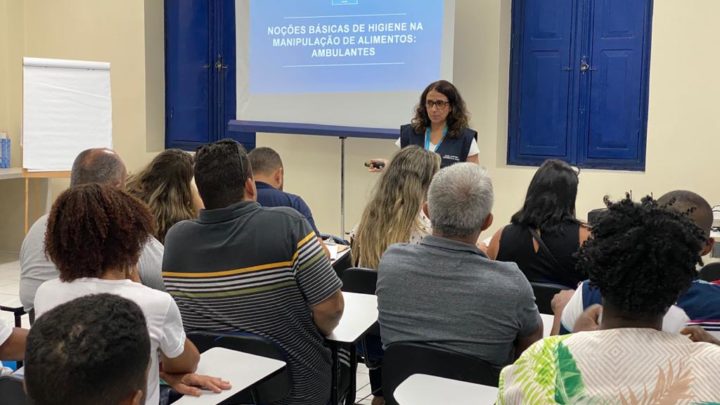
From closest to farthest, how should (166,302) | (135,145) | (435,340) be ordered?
(166,302) → (435,340) → (135,145)

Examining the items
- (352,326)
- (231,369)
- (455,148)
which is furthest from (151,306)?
(455,148)

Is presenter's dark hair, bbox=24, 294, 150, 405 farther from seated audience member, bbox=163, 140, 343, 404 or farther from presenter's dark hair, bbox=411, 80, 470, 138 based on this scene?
presenter's dark hair, bbox=411, 80, 470, 138

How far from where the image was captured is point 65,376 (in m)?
1.12

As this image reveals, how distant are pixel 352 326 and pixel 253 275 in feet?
1.26

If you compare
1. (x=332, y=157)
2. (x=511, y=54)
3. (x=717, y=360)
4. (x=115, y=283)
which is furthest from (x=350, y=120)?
(x=717, y=360)

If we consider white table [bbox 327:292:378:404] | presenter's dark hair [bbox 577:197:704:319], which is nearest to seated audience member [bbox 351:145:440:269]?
white table [bbox 327:292:378:404]

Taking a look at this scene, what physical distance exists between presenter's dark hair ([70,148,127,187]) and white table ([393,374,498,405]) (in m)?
1.52

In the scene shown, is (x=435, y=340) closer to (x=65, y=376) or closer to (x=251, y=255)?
(x=251, y=255)

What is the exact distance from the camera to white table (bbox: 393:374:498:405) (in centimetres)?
185

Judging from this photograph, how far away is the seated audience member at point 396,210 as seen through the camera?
3066mm

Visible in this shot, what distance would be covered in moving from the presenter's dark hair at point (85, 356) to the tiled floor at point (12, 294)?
2588 mm

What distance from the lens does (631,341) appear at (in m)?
1.31

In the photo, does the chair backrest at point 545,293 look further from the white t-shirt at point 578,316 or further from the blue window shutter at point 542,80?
the blue window shutter at point 542,80

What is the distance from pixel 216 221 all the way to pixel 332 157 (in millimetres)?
4027
